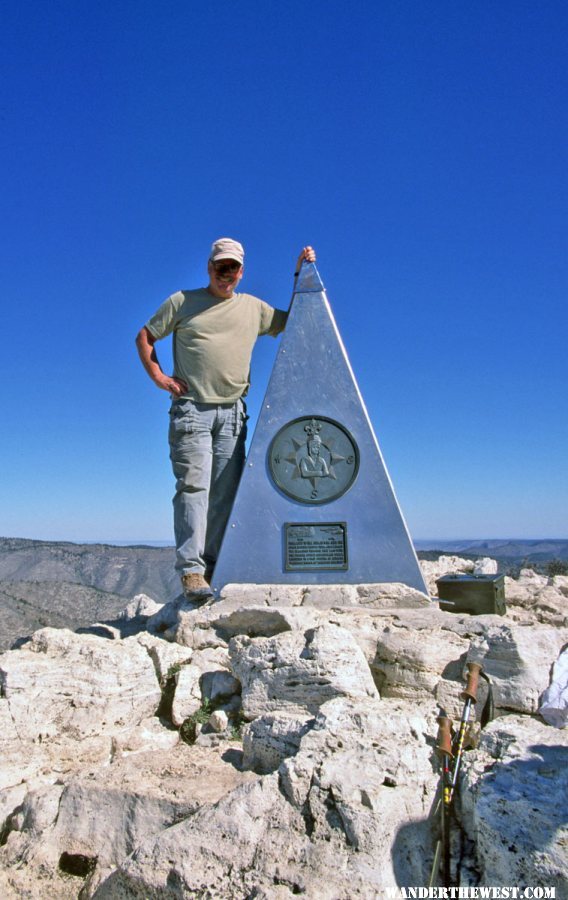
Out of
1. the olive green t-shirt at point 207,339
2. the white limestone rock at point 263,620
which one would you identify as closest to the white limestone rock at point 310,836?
the white limestone rock at point 263,620

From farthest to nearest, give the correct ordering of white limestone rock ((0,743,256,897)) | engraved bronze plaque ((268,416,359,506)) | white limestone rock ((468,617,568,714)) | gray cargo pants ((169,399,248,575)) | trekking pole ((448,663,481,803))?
gray cargo pants ((169,399,248,575)), engraved bronze plaque ((268,416,359,506)), white limestone rock ((468,617,568,714)), white limestone rock ((0,743,256,897)), trekking pole ((448,663,481,803))

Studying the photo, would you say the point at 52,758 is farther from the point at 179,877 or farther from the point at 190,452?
the point at 190,452

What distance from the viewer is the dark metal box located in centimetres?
566

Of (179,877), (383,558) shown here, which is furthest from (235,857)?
(383,558)

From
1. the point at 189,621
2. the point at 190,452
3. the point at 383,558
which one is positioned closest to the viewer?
the point at 189,621

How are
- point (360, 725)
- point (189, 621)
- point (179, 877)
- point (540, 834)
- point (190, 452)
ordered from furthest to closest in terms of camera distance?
1. point (190, 452)
2. point (189, 621)
3. point (360, 725)
4. point (179, 877)
5. point (540, 834)

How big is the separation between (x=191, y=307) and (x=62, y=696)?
12.3 ft

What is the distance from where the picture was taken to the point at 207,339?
20.3 ft

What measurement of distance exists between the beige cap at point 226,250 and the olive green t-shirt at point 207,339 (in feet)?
1.36

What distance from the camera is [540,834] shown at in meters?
2.22

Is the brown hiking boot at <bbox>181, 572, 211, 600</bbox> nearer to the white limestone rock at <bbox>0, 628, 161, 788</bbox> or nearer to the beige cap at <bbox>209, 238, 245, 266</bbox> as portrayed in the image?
the white limestone rock at <bbox>0, 628, 161, 788</bbox>

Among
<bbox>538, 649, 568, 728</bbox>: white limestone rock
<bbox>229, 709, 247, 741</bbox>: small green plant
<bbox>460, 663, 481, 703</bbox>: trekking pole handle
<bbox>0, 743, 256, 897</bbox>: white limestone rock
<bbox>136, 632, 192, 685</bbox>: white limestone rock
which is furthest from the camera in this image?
<bbox>136, 632, 192, 685</bbox>: white limestone rock

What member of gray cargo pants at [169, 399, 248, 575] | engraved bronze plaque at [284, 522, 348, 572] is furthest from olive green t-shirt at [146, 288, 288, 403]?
engraved bronze plaque at [284, 522, 348, 572]

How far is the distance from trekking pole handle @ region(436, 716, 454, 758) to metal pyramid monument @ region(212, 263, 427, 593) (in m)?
2.74
